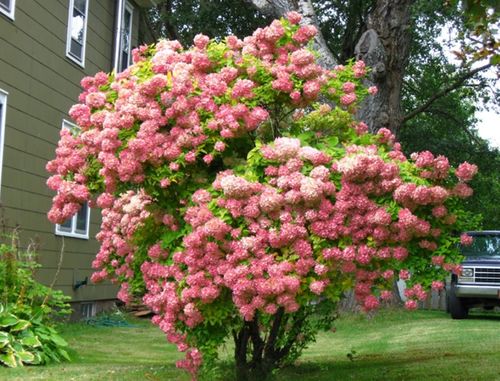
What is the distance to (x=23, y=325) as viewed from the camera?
8383 mm

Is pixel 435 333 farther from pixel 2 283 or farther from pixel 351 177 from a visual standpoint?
pixel 351 177

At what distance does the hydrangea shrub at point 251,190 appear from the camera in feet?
17.3

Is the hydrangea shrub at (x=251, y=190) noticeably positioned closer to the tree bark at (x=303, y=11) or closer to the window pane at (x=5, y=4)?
the window pane at (x=5, y=4)

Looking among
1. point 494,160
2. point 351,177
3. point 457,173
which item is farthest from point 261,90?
point 494,160

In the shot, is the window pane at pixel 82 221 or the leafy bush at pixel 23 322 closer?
the leafy bush at pixel 23 322

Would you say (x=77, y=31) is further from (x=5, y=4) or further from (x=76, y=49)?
(x=5, y=4)

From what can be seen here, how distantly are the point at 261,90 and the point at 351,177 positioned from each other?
127 cm

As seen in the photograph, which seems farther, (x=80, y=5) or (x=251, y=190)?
(x=80, y=5)

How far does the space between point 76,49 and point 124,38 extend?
3.27 meters

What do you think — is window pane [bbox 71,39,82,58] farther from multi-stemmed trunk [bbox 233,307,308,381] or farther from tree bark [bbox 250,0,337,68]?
multi-stemmed trunk [bbox 233,307,308,381]

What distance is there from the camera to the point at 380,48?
12.7 metres

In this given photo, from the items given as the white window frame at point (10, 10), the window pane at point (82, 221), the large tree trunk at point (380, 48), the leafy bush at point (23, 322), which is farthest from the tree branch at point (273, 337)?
the window pane at point (82, 221)

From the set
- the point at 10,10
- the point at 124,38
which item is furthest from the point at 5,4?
the point at 124,38

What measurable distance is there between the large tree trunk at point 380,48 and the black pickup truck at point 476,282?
349cm
